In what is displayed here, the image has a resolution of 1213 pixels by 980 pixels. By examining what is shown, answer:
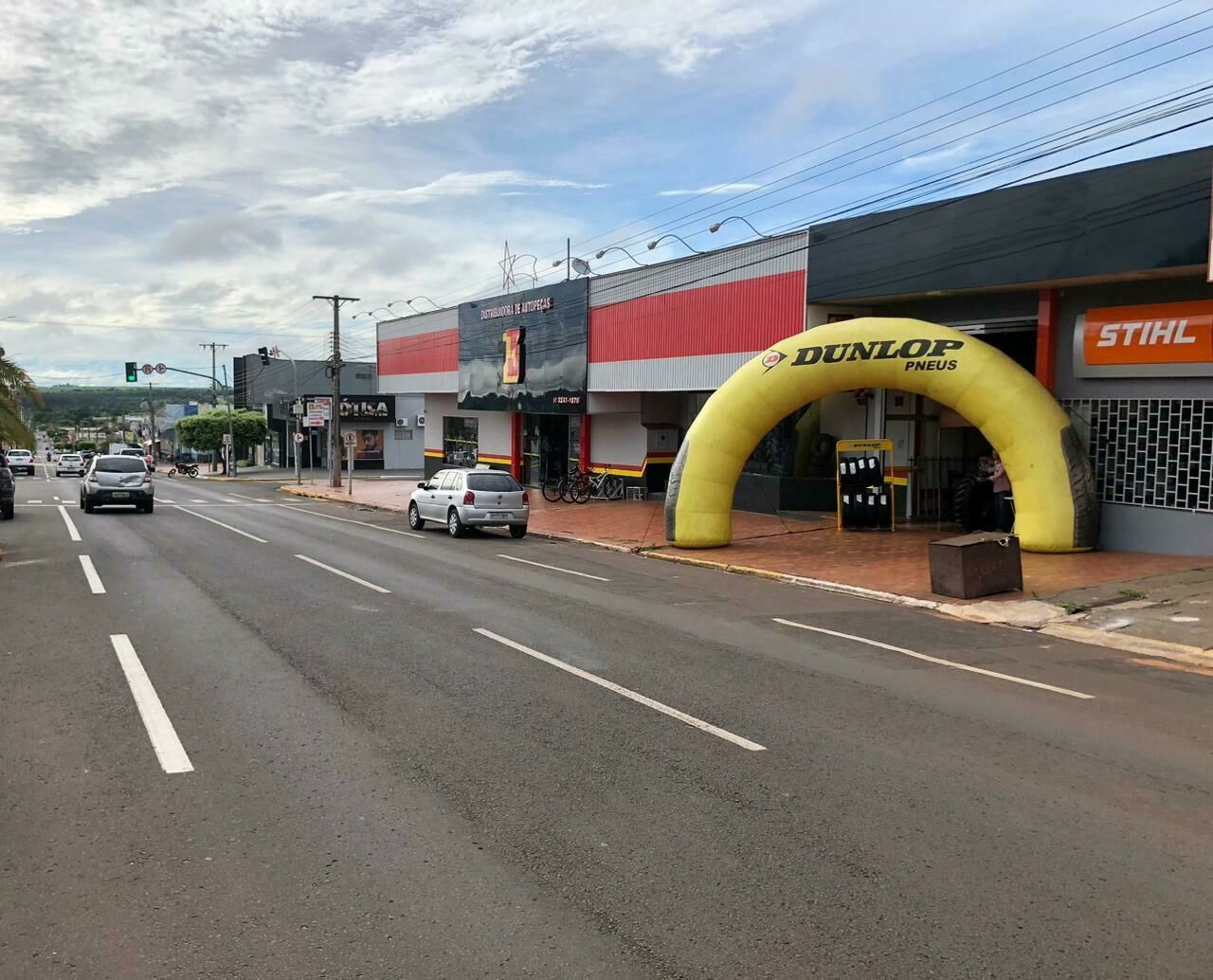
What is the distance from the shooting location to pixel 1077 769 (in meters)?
6.44

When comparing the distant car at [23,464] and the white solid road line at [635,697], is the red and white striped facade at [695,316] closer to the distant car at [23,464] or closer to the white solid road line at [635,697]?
the white solid road line at [635,697]

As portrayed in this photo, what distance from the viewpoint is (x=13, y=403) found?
20.1 metres

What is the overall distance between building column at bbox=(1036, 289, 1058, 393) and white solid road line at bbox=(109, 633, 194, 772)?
15.3 metres

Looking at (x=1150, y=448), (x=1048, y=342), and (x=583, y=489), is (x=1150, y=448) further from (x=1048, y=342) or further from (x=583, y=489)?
(x=583, y=489)

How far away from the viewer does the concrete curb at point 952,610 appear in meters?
10.4

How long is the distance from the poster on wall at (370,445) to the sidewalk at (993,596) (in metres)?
45.7

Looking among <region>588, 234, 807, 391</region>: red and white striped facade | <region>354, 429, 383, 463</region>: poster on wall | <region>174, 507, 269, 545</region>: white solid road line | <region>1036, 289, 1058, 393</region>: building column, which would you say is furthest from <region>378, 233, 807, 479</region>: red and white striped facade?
<region>354, 429, 383, 463</region>: poster on wall

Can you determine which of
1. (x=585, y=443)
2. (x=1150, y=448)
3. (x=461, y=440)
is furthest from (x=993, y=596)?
(x=461, y=440)

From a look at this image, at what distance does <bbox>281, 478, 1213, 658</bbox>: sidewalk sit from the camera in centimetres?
1150

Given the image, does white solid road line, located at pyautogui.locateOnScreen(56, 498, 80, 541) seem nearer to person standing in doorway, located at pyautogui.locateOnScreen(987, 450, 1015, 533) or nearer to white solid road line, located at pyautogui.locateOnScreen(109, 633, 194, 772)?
white solid road line, located at pyautogui.locateOnScreen(109, 633, 194, 772)

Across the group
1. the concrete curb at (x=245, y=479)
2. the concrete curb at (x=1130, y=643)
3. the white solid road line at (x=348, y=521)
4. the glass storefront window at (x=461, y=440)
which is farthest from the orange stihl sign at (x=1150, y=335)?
the concrete curb at (x=245, y=479)

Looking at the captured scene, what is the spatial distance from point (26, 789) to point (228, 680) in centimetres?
262

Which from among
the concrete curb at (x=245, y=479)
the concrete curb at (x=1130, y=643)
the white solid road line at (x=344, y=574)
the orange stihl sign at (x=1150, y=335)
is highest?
the orange stihl sign at (x=1150, y=335)

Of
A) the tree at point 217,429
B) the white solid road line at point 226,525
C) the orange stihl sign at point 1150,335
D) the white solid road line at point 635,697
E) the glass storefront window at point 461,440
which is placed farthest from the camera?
the tree at point 217,429
